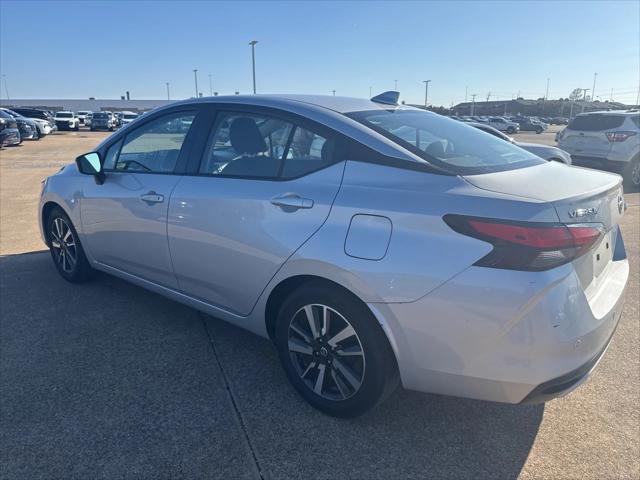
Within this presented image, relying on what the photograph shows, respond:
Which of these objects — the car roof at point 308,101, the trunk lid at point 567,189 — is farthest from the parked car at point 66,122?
the trunk lid at point 567,189

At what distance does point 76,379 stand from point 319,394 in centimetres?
151

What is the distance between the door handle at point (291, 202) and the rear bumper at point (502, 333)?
0.63m

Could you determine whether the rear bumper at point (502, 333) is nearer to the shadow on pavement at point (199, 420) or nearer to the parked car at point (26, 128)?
the shadow on pavement at point (199, 420)

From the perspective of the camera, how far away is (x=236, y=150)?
9.87 ft

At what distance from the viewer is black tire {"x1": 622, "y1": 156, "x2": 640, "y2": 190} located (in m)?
10.8

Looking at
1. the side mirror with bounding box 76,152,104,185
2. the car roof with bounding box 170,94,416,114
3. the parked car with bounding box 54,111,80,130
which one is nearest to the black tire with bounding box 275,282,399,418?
the car roof with bounding box 170,94,416,114

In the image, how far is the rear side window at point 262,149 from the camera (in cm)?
261

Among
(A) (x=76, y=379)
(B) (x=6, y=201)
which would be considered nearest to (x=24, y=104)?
(B) (x=6, y=201)

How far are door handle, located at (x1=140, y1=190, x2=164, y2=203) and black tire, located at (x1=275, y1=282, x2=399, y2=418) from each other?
122cm

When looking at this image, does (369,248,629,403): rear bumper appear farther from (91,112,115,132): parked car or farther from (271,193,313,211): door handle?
(91,112,115,132): parked car

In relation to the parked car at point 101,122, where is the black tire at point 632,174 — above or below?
below

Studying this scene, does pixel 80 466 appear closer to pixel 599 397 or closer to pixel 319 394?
pixel 319 394

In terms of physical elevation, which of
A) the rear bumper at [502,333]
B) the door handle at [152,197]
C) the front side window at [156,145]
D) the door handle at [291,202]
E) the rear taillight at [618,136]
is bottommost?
the rear bumper at [502,333]

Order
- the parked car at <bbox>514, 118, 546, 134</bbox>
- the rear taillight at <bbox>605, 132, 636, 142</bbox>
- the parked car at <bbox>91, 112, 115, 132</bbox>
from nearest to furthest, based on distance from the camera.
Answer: the rear taillight at <bbox>605, 132, 636, 142</bbox>
the parked car at <bbox>91, 112, 115, 132</bbox>
the parked car at <bbox>514, 118, 546, 134</bbox>
